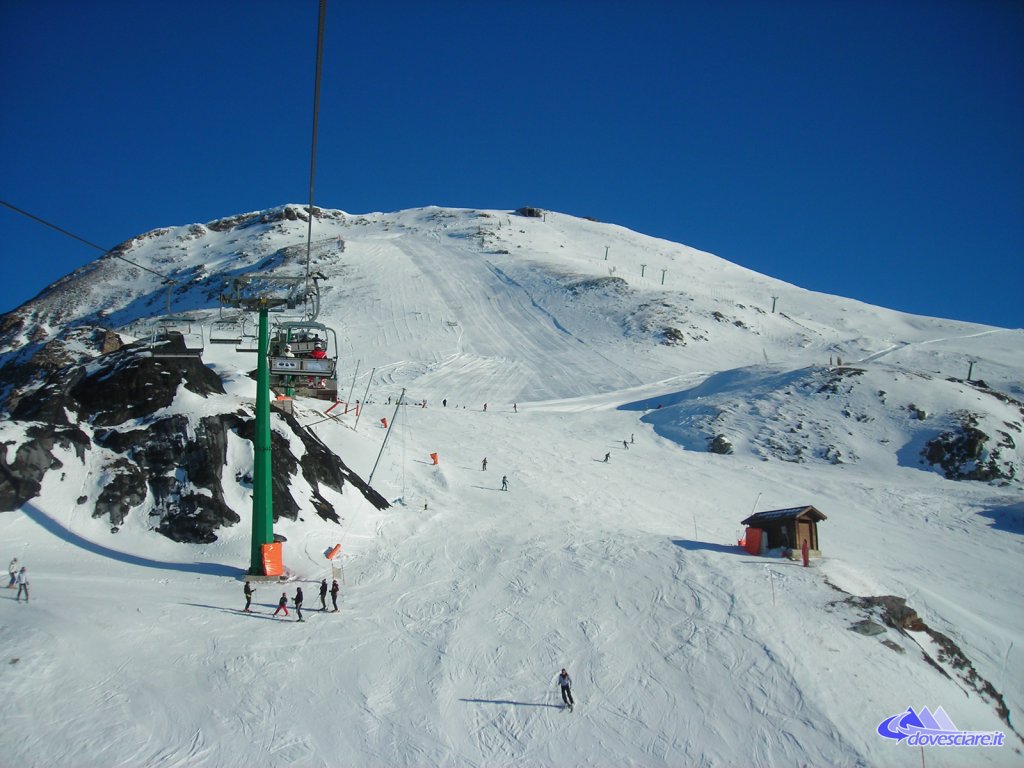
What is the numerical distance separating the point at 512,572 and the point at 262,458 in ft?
27.2

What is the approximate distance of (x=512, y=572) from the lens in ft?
79.4

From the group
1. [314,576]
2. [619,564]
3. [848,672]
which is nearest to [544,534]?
[619,564]

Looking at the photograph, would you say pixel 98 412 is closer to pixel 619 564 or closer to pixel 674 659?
pixel 619 564

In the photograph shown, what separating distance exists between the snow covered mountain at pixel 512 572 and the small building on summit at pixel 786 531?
84cm

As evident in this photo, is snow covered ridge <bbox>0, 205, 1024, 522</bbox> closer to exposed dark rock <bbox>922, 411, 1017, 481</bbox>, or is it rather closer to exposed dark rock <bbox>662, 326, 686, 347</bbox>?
exposed dark rock <bbox>922, 411, 1017, 481</bbox>

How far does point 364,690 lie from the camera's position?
1614 cm

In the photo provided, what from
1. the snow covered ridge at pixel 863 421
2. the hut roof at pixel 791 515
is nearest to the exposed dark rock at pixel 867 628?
the hut roof at pixel 791 515

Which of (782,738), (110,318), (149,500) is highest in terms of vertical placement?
(110,318)

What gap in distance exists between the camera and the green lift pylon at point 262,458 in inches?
880

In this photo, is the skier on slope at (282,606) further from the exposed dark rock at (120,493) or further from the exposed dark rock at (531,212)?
the exposed dark rock at (531,212)

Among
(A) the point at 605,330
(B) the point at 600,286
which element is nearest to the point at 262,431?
(A) the point at 605,330

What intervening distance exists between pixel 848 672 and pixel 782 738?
3.50 m

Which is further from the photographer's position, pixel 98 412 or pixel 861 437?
pixel 861 437

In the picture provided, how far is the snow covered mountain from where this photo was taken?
49.3ft
